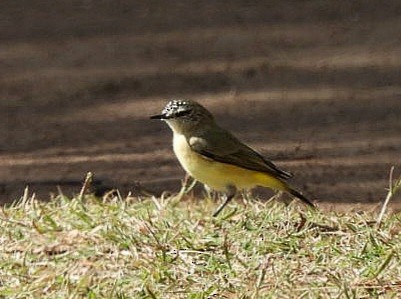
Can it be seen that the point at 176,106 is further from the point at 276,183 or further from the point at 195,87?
the point at 195,87

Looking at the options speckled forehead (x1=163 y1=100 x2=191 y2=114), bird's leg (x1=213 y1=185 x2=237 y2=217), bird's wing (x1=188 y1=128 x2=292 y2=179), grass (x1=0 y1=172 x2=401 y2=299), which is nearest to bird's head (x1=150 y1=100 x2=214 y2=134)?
speckled forehead (x1=163 y1=100 x2=191 y2=114)

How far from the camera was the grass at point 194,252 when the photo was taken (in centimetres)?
615

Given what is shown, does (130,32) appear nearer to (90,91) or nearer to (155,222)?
(90,91)

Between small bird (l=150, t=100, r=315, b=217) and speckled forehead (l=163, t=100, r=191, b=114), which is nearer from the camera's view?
small bird (l=150, t=100, r=315, b=217)

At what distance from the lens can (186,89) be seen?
11.1m

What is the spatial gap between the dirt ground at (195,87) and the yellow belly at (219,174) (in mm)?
1216

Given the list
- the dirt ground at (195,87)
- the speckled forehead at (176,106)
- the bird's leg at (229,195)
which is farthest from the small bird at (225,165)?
the dirt ground at (195,87)

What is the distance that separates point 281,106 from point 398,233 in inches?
154

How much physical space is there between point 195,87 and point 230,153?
3657mm

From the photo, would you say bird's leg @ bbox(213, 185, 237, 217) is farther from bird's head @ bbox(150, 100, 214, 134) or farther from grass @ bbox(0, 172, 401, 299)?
bird's head @ bbox(150, 100, 214, 134)

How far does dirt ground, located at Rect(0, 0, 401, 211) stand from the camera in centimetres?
935

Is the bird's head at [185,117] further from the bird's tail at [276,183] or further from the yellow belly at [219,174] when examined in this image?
the bird's tail at [276,183]

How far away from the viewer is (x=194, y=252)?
6516mm

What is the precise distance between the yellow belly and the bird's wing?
3 centimetres
